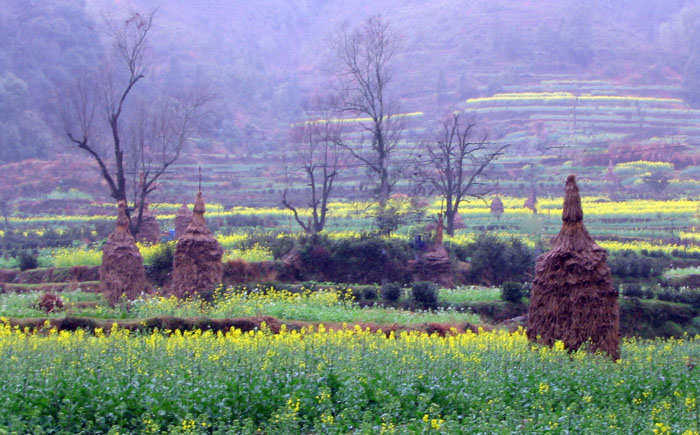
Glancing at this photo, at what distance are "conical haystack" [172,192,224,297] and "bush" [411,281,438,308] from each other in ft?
18.6

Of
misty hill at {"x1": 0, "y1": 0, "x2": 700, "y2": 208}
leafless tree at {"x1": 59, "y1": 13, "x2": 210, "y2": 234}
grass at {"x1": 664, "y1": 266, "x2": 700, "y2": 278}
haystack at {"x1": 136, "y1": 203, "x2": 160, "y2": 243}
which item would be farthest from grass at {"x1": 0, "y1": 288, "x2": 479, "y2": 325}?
misty hill at {"x1": 0, "y1": 0, "x2": 700, "y2": 208}

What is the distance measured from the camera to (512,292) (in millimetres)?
20547

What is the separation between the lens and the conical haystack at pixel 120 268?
1908 cm

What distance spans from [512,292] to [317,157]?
27.3 metres

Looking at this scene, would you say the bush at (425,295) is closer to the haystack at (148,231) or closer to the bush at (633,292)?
the bush at (633,292)

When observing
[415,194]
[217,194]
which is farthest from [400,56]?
[415,194]

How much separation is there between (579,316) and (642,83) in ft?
264

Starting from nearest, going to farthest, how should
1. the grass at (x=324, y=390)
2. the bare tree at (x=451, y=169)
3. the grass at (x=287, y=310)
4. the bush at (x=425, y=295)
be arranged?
the grass at (x=324, y=390)
the grass at (x=287, y=310)
the bush at (x=425, y=295)
the bare tree at (x=451, y=169)

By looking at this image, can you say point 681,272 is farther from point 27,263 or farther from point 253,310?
point 27,263

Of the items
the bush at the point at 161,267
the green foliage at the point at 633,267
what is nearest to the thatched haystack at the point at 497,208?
the green foliage at the point at 633,267

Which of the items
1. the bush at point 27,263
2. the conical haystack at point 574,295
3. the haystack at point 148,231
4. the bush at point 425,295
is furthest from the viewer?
the haystack at point 148,231

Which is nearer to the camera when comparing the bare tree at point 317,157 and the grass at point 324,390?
the grass at point 324,390

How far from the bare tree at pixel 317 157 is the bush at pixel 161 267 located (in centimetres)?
953

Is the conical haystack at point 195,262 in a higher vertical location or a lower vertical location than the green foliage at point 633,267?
higher
